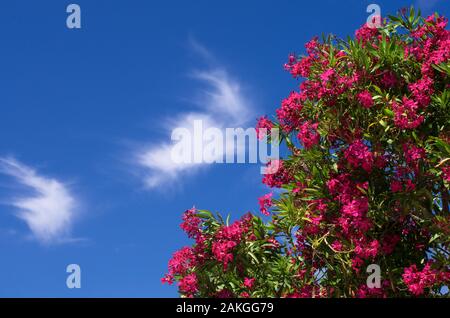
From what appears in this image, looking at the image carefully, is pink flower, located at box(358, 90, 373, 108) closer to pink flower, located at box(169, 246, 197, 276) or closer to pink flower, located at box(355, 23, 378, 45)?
pink flower, located at box(355, 23, 378, 45)

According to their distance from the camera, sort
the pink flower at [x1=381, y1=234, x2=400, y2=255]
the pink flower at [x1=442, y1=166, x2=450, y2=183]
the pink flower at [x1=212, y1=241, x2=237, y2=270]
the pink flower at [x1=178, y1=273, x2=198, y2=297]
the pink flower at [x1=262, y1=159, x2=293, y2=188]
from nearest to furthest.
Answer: the pink flower at [x1=442, y1=166, x2=450, y2=183], the pink flower at [x1=381, y1=234, x2=400, y2=255], the pink flower at [x1=212, y1=241, x2=237, y2=270], the pink flower at [x1=178, y1=273, x2=198, y2=297], the pink flower at [x1=262, y1=159, x2=293, y2=188]

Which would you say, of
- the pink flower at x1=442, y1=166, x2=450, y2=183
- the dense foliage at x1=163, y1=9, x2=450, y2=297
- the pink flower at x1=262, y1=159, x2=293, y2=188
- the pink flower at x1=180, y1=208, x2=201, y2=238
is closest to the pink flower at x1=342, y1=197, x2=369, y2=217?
the dense foliage at x1=163, y1=9, x2=450, y2=297

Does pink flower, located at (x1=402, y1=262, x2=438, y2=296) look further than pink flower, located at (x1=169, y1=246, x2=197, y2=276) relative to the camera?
No

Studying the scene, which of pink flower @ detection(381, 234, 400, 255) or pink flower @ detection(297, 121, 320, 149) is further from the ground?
pink flower @ detection(297, 121, 320, 149)

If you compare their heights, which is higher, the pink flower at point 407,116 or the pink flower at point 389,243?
the pink flower at point 407,116

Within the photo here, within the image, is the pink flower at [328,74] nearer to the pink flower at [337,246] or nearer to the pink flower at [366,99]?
the pink flower at [366,99]

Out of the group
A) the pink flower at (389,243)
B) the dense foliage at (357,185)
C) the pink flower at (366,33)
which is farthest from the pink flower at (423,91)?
the pink flower at (389,243)

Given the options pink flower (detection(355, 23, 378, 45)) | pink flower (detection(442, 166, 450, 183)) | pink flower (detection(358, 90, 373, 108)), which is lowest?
pink flower (detection(442, 166, 450, 183))

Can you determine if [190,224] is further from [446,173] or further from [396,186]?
[446,173]

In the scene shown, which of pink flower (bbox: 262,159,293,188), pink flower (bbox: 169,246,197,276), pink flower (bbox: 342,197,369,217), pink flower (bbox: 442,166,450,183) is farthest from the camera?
pink flower (bbox: 169,246,197,276)

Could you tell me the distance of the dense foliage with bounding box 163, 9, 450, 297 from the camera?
12.2 m

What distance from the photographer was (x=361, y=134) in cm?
1261

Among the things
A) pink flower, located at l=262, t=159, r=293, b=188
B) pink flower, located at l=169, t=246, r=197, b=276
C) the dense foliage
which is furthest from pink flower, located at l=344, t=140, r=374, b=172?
pink flower, located at l=169, t=246, r=197, b=276

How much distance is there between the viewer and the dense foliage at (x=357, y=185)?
39.9 feet
